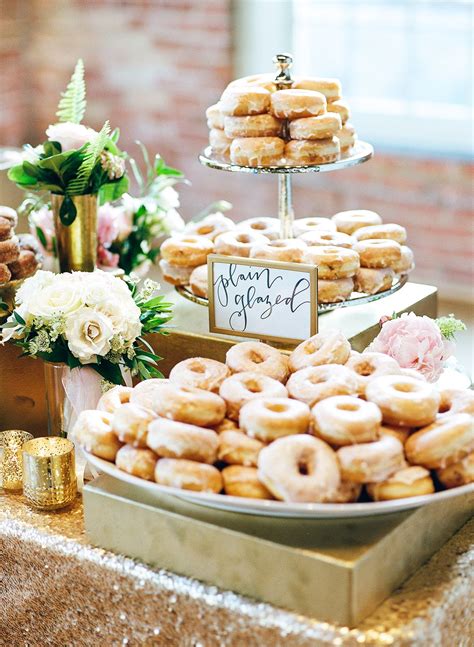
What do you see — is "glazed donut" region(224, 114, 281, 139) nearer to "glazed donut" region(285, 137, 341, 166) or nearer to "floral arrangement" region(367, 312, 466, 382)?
"glazed donut" region(285, 137, 341, 166)

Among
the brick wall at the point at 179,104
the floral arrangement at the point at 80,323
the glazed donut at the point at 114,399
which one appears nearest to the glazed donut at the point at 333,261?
the floral arrangement at the point at 80,323

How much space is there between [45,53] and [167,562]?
3.77 metres

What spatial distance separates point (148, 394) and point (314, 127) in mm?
656

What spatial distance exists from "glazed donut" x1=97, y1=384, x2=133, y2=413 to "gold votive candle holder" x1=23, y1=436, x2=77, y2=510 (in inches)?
4.4

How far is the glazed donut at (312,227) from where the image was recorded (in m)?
1.71

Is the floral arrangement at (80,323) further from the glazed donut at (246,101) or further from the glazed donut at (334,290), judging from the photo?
the glazed donut at (246,101)

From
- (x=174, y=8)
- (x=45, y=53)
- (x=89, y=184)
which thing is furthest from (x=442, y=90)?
(x=89, y=184)

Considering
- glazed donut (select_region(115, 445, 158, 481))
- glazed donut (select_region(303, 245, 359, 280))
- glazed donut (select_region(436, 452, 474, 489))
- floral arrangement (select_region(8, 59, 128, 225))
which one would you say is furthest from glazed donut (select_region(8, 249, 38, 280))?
glazed donut (select_region(436, 452, 474, 489))

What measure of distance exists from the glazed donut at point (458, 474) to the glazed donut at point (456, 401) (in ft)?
0.24

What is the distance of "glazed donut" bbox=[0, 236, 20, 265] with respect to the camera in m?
1.51

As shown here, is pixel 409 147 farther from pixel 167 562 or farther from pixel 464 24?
pixel 167 562

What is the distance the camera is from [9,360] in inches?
58.7

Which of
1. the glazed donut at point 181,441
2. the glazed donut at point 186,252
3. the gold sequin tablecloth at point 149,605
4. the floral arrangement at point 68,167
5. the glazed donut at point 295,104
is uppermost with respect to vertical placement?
the glazed donut at point 295,104

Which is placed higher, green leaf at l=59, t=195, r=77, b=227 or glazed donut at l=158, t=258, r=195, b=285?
green leaf at l=59, t=195, r=77, b=227
